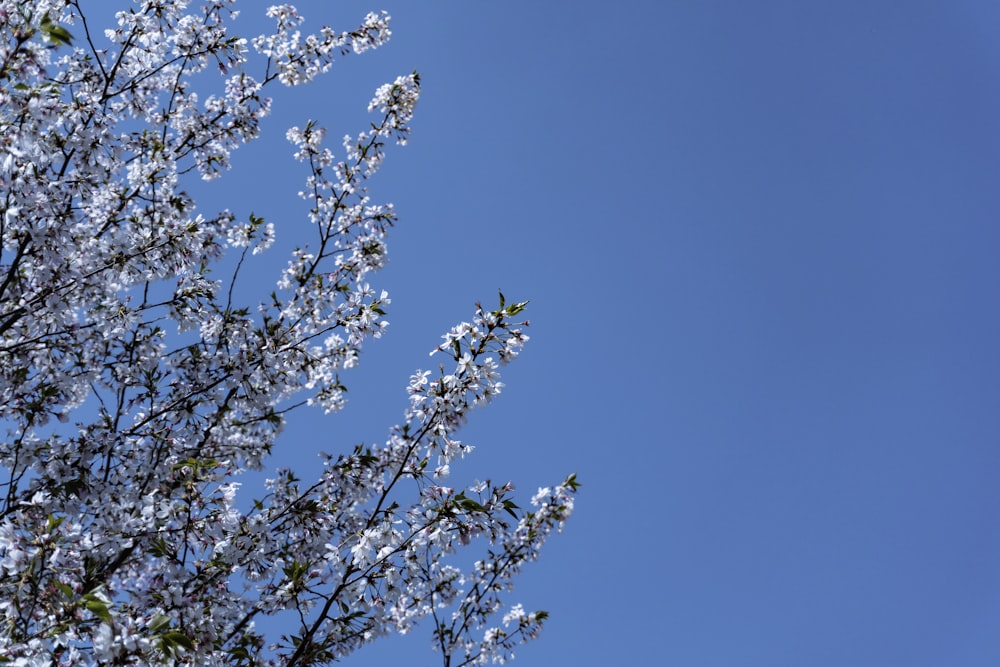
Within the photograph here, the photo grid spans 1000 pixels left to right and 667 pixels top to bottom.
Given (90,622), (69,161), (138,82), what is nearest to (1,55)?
(69,161)

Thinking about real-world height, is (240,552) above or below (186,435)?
below

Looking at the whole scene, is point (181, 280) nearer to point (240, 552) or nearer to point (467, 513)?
point (240, 552)

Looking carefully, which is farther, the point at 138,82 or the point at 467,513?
the point at 138,82

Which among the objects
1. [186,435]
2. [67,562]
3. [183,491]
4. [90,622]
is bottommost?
[90,622]

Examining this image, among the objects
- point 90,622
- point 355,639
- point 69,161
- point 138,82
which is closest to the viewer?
point 90,622

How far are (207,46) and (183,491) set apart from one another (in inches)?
223

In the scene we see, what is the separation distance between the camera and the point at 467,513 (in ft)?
17.9

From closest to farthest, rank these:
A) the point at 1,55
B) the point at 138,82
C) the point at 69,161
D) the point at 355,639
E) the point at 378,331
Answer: the point at 1,55 < the point at 355,639 < the point at 69,161 < the point at 378,331 < the point at 138,82

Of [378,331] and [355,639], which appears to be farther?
[378,331]

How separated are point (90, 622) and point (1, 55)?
4.59m

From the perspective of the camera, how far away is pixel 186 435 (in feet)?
23.7

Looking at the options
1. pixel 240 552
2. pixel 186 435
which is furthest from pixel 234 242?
pixel 240 552

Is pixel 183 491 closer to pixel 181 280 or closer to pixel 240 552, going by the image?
pixel 240 552

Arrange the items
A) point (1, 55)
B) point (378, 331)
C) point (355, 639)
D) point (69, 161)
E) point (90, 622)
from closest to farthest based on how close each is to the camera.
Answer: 1. point (90, 622)
2. point (1, 55)
3. point (355, 639)
4. point (69, 161)
5. point (378, 331)
